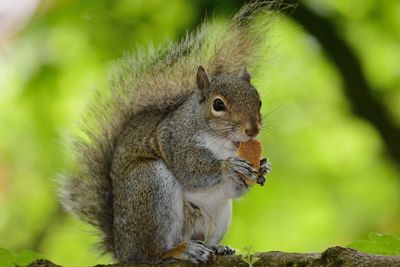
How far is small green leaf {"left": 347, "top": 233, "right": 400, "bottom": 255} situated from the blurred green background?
11.7ft

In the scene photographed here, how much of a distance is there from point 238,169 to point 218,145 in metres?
0.31

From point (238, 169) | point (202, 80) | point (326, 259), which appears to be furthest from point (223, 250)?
point (326, 259)

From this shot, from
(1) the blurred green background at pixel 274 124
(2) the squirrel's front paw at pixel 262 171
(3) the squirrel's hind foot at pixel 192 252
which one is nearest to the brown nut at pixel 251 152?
(2) the squirrel's front paw at pixel 262 171

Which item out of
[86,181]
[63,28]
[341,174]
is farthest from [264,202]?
[86,181]

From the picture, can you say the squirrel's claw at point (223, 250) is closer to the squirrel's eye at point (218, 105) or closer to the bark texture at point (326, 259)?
the bark texture at point (326, 259)

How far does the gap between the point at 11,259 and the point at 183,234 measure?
141 cm

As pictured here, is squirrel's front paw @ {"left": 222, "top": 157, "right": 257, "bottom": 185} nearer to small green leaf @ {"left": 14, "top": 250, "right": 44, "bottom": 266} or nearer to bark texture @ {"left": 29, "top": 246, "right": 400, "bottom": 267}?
bark texture @ {"left": 29, "top": 246, "right": 400, "bottom": 267}

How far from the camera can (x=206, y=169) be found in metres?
4.14

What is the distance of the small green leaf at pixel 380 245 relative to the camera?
2719mm

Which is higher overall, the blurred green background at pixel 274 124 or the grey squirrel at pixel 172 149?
the blurred green background at pixel 274 124

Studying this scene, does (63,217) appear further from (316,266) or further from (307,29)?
(316,266)

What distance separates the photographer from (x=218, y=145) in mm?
4211

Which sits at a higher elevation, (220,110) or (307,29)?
(307,29)

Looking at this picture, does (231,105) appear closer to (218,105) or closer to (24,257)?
→ (218,105)
